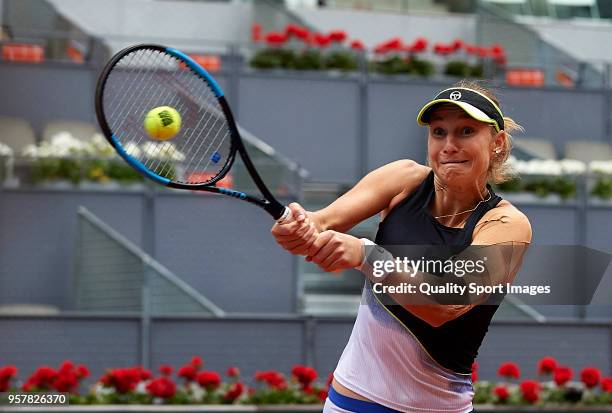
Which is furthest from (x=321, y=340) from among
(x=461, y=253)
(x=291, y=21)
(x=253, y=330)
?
(x=291, y=21)

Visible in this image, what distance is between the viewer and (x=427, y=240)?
3043 millimetres

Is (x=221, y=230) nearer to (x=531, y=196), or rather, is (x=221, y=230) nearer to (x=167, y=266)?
(x=167, y=266)

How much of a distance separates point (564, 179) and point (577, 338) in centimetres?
238

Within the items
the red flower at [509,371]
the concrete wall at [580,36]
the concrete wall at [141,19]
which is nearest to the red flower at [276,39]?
the concrete wall at [141,19]

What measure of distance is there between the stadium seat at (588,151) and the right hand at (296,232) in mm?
9526

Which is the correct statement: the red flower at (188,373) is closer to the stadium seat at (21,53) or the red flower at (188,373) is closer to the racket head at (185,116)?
the racket head at (185,116)

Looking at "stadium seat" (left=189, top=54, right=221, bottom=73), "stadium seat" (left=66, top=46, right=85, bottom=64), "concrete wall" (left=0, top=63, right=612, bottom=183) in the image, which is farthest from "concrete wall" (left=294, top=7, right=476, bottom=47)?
"stadium seat" (left=66, top=46, right=85, bottom=64)

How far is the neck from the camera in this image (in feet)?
10.2

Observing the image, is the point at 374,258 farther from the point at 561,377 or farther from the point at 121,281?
the point at 121,281

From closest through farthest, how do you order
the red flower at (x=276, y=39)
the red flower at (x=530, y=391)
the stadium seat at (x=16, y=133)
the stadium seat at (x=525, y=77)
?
the red flower at (x=530, y=391) < the stadium seat at (x=16, y=133) < the red flower at (x=276, y=39) < the stadium seat at (x=525, y=77)

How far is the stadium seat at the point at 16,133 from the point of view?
34.1 feet

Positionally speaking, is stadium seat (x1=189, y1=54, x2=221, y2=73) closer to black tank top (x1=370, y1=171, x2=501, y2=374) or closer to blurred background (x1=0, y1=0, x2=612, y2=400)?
blurred background (x1=0, y1=0, x2=612, y2=400)

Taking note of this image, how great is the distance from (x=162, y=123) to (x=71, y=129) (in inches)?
289

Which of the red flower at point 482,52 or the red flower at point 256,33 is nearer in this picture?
the red flower at point 482,52
